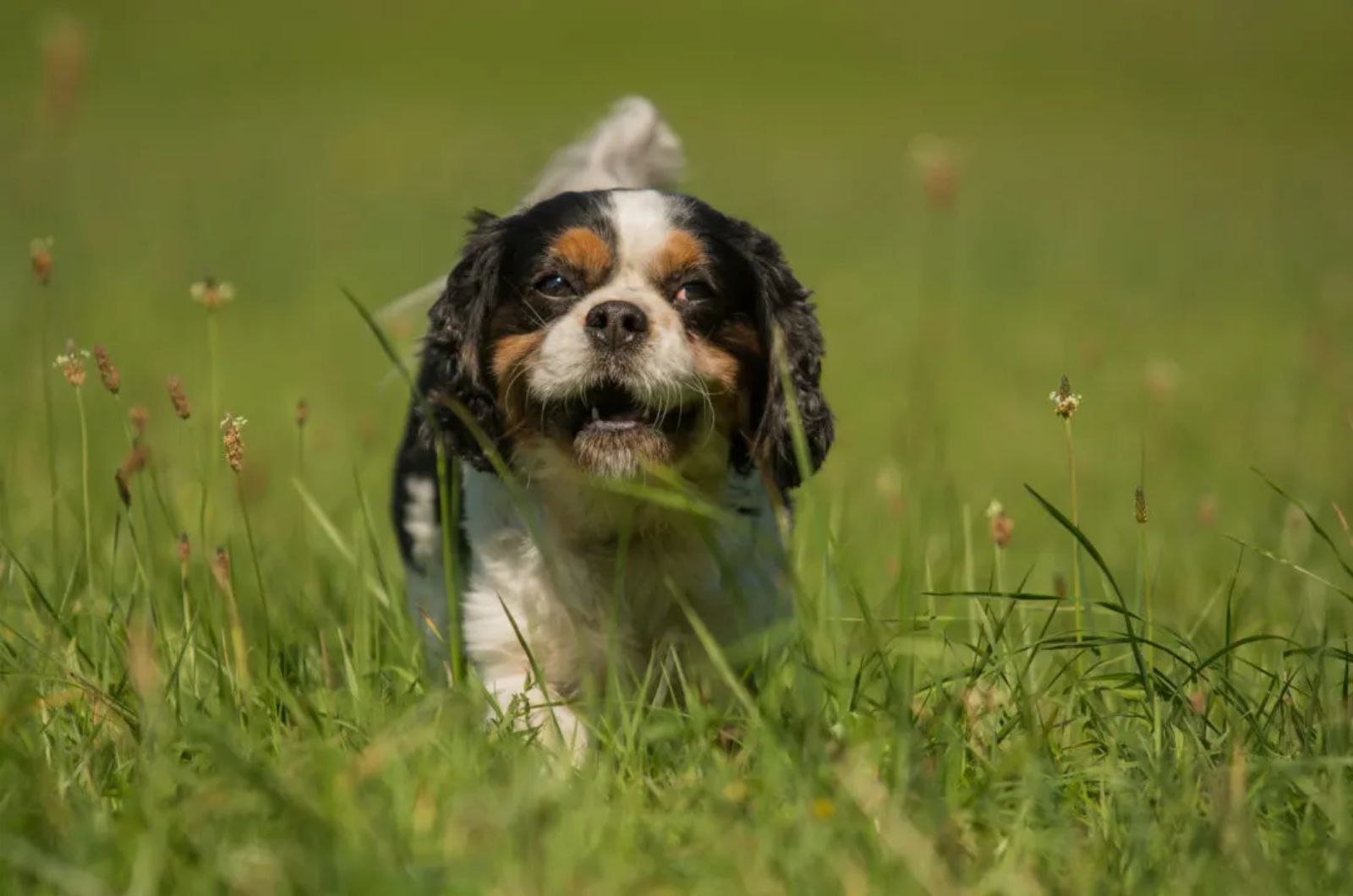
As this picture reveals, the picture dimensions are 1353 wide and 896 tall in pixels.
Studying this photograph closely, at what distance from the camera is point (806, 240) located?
14.3 m

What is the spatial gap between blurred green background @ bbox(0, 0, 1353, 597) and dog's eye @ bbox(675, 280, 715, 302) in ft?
1.78

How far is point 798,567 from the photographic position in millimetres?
3742

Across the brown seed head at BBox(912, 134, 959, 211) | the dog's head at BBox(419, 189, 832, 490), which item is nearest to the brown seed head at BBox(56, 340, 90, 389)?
the dog's head at BBox(419, 189, 832, 490)

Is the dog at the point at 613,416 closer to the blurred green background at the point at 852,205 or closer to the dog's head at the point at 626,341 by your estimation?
the dog's head at the point at 626,341

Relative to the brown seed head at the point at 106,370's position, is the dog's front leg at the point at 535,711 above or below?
below

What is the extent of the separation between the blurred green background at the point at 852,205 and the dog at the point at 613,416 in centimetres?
34

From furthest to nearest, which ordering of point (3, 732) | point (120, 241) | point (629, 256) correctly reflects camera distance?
point (120, 241) < point (629, 256) < point (3, 732)

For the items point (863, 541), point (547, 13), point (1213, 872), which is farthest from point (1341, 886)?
point (547, 13)

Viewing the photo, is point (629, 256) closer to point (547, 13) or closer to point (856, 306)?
point (856, 306)

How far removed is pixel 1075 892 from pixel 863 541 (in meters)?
2.83

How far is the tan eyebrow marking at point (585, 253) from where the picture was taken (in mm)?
3543

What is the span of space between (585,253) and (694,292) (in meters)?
0.23

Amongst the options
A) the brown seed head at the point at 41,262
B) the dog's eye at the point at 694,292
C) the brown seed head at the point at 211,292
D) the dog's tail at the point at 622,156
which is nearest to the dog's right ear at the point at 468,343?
the dog's eye at the point at 694,292

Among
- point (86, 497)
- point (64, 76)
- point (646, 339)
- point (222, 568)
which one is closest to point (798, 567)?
point (646, 339)
